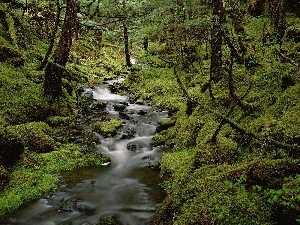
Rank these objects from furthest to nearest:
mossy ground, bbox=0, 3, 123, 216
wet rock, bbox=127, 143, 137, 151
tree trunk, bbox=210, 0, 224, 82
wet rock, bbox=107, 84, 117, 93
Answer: wet rock, bbox=107, 84, 117, 93 → wet rock, bbox=127, 143, 137, 151 → tree trunk, bbox=210, 0, 224, 82 → mossy ground, bbox=0, 3, 123, 216

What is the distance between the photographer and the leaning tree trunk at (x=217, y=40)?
1063cm

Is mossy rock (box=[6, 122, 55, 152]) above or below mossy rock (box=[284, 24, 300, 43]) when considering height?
below

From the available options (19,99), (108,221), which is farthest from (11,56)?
(108,221)

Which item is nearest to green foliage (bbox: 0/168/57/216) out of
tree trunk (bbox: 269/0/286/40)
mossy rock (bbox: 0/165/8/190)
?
mossy rock (bbox: 0/165/8/190)

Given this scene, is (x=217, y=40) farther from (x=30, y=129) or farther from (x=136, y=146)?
(x=30, y=129)

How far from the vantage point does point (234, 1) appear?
18641mm

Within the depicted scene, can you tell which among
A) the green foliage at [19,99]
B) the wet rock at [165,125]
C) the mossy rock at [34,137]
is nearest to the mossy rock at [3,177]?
the mossy rock at [34,137]

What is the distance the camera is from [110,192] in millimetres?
7965

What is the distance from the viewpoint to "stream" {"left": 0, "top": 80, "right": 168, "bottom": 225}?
6754 millimetres

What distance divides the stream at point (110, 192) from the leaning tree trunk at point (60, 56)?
2834mm

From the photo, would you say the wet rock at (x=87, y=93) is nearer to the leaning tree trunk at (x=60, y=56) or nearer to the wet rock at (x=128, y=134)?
the leaning tree trunk at (x=60, y=56)

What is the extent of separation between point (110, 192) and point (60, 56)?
245 inches

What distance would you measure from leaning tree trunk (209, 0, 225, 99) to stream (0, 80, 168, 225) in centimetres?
354

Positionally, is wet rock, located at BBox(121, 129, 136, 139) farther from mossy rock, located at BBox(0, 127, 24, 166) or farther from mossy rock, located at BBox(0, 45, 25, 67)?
mossy rock, located at BBox(0, 45, 25, 67)
